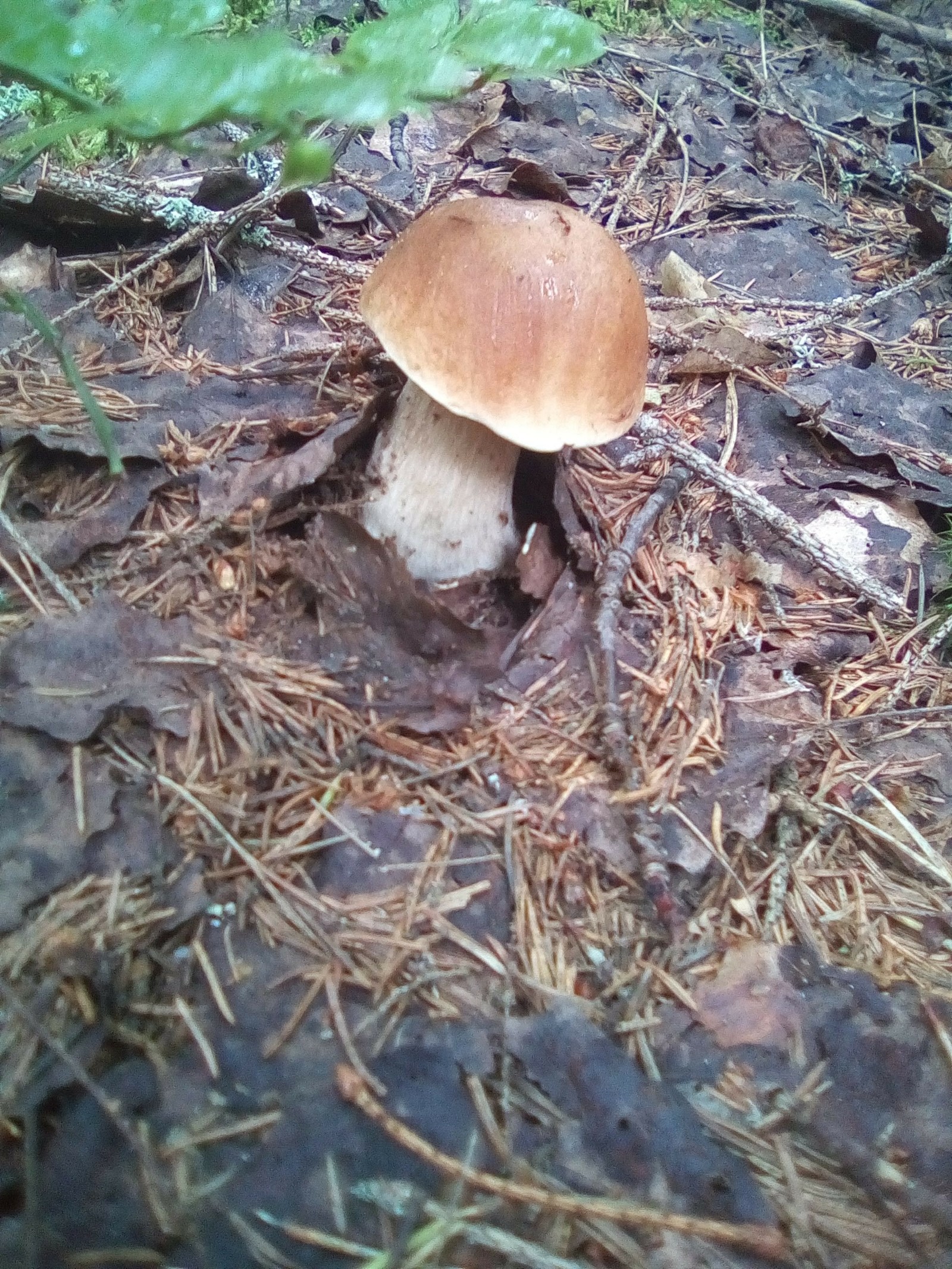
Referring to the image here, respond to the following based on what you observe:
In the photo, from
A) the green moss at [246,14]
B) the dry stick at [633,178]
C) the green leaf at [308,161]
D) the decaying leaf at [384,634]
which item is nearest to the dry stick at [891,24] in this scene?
the dry stick at [633,178]

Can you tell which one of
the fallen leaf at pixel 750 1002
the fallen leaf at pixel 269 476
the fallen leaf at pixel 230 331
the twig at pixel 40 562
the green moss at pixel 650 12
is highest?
the green moss at pixel 650 12

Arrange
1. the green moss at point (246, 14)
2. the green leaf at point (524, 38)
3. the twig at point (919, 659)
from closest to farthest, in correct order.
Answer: the green leaf at point (524, 38), the twig at point (919, 659), the green moss at point (246, 14)

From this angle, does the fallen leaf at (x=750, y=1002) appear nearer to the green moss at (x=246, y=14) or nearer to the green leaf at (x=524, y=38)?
the green leaf at (x=524, y=38)

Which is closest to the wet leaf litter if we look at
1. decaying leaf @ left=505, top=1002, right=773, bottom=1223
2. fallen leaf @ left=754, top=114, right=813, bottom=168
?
decaying leaf @ left=505, top=1002, right=773, bottom=1223

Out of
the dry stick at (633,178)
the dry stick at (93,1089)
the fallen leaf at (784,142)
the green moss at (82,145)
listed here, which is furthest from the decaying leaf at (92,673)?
the fallen leaf at (784,142)

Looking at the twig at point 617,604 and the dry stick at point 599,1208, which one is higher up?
the twig at point 617,604

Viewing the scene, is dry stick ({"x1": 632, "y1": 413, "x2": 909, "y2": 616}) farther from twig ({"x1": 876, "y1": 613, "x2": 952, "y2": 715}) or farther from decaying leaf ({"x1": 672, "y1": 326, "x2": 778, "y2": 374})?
decaying leaf ({"x1": 672, "y1": 326, "x2": 778, "y2": 374})

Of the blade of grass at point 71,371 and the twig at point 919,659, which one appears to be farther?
the twig at point 919,659

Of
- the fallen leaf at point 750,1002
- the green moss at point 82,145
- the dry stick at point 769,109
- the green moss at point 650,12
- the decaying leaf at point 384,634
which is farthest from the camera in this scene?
the green moss at point 650,12

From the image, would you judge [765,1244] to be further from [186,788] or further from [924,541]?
[924,541]
